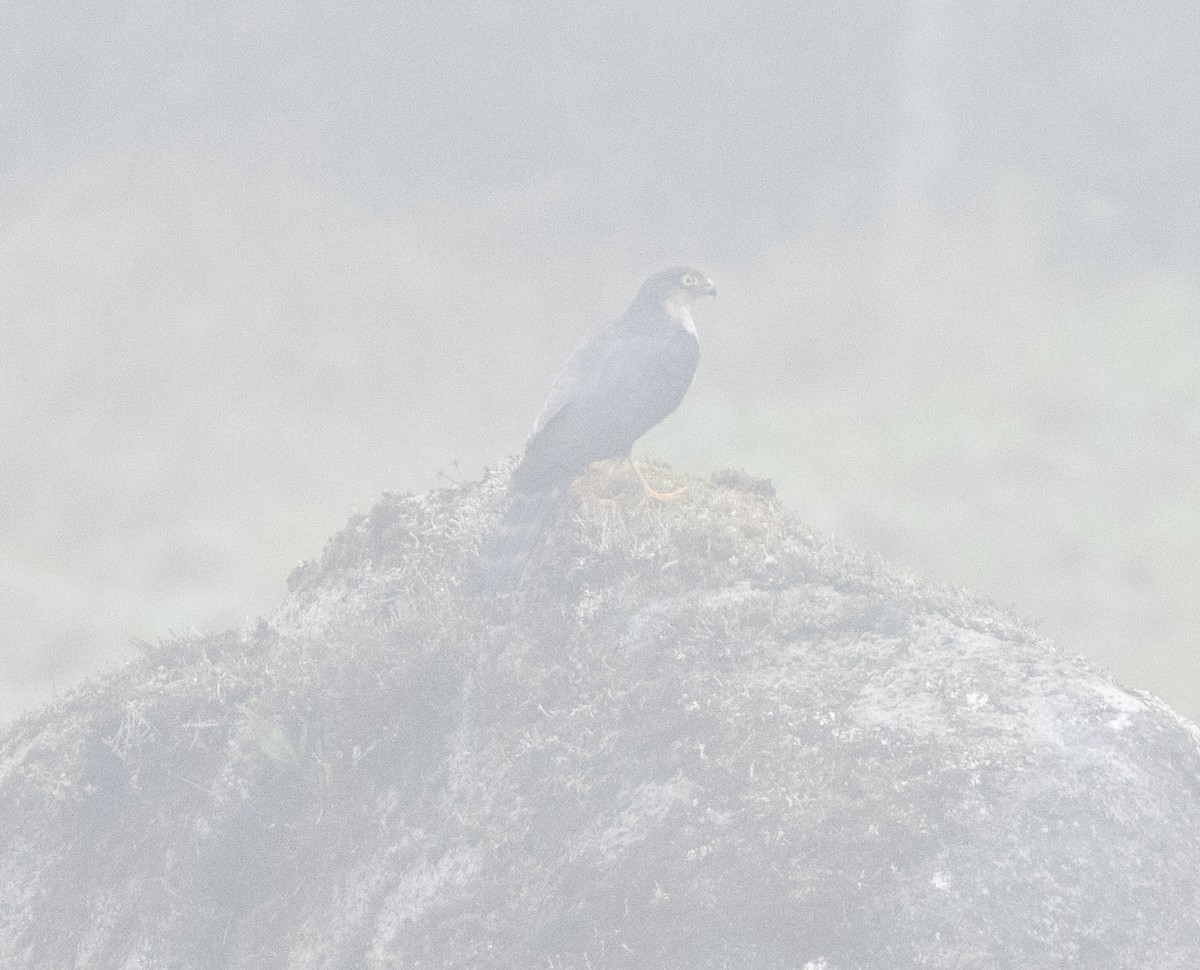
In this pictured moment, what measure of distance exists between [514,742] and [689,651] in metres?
1.05

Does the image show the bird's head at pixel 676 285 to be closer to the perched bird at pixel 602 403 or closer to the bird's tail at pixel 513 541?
the perched bird at pixel 602 403

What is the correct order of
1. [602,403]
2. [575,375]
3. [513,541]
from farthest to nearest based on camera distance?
[575,375] → [602,403] → [513,541]

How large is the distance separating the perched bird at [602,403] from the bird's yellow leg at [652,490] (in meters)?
0.01

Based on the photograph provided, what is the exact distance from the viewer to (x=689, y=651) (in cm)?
663

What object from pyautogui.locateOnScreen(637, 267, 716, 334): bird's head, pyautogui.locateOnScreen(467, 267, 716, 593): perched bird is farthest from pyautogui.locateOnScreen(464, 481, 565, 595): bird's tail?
pyautogui.locateOnScreen(637, 267, 716, 334): bird's head

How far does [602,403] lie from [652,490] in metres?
0.66

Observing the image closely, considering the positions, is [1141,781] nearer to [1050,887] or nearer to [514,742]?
[1050,887]

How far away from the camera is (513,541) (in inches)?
290

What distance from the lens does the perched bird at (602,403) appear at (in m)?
7.43

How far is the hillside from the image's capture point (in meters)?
5.26

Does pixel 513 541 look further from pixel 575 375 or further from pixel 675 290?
pixel 675 290

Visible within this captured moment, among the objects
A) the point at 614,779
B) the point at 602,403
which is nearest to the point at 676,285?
the point at 602,403

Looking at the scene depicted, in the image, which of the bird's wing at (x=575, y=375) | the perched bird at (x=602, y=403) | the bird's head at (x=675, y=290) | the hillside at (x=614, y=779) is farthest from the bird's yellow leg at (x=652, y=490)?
the bird's head at (x=675, y=290)

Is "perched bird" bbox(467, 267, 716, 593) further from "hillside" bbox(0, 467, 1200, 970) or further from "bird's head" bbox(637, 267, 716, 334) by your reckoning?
"hillside" bbox(0, 467, 1200, 970)
